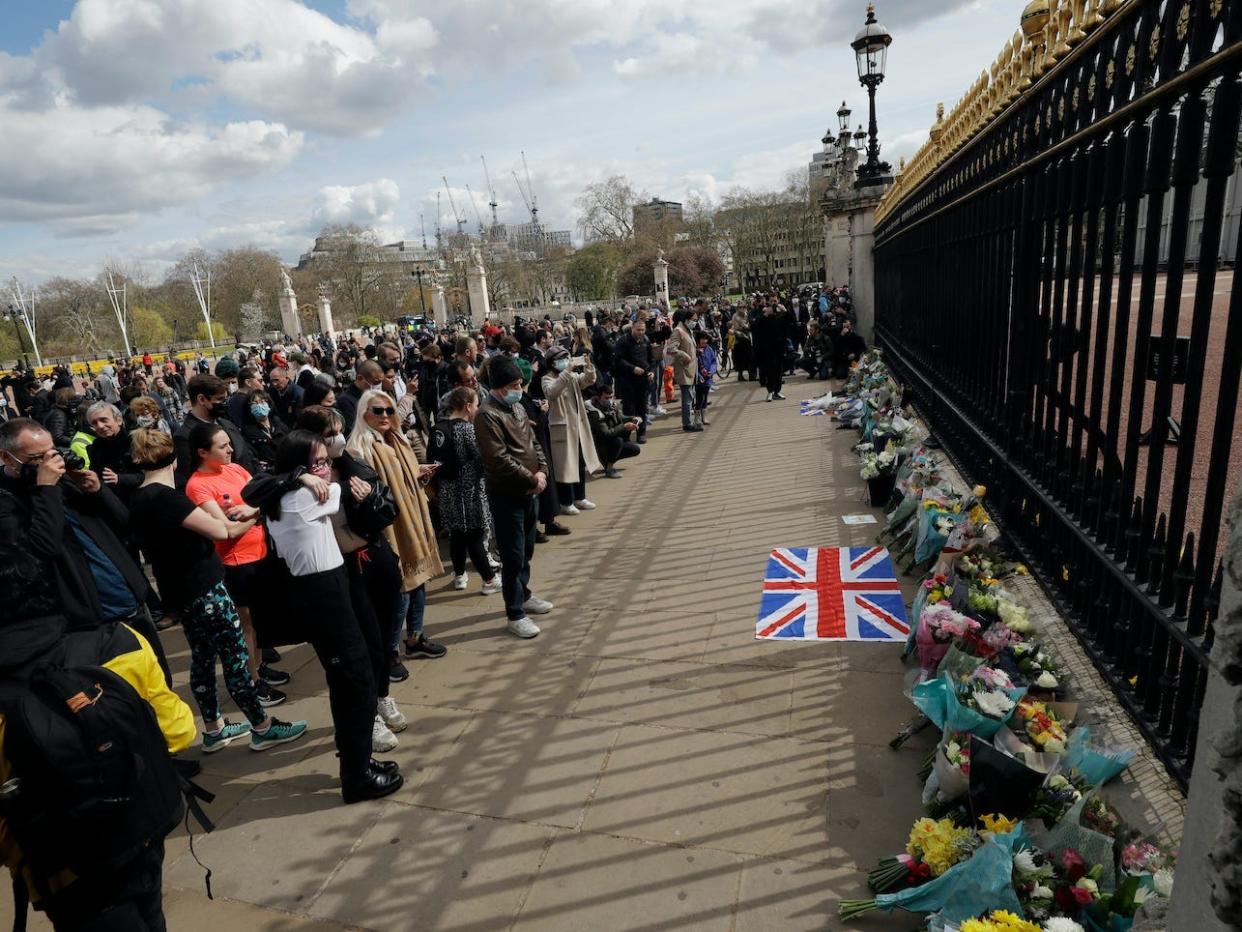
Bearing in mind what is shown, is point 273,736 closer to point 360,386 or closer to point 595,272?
point 360,386

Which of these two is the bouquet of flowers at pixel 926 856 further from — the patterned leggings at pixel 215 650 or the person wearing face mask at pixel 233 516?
the patterned leggings at pixel 215 650

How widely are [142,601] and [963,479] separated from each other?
512cm

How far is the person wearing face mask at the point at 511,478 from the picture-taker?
4.66 meters

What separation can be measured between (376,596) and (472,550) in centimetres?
197

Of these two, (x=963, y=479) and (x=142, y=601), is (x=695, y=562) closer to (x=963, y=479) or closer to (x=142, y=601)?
(x=963, y=479)

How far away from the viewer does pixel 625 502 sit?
7777 mm

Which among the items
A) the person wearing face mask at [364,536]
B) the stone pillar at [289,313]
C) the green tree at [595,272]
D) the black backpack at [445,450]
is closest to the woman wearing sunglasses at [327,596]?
the person wearing face mask at [364,536]

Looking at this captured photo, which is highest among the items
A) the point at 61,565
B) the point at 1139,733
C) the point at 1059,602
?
the point at 61,565

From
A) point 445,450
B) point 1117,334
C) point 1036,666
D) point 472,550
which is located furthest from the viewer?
point 472,550

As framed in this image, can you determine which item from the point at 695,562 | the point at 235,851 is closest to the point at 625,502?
the point at 695,562

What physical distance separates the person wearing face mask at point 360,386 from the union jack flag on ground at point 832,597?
3.17 meters

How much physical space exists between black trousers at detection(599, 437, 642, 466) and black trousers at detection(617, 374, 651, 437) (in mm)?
1280

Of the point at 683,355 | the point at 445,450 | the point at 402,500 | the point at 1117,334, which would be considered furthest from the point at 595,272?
the point at 1117,334

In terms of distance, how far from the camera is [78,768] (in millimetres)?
2027
